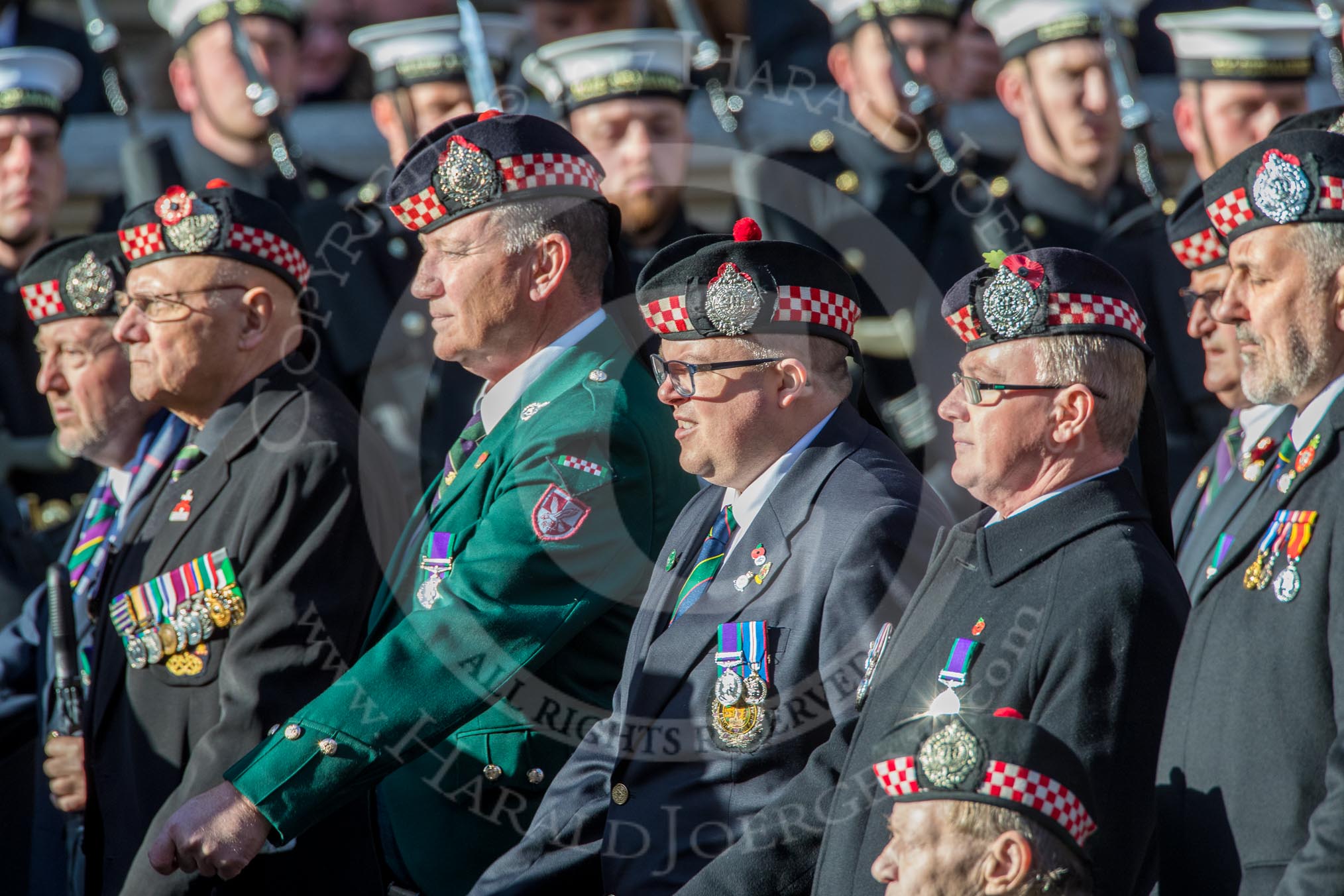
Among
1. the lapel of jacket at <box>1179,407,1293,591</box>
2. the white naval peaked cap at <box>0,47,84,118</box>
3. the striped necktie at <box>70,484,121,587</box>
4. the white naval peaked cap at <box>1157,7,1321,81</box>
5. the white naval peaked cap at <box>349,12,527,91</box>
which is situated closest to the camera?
the lapel of jacket at <box>1179,407,1293,591</box>

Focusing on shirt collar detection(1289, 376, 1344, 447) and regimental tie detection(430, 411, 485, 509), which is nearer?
shirt collar detection(1289, 376, 1344, 447)

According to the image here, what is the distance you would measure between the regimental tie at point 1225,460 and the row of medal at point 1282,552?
1703 mm

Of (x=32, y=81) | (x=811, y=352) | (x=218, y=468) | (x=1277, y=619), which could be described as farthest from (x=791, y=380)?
(x=32, y=81)

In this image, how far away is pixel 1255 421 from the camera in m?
5.07

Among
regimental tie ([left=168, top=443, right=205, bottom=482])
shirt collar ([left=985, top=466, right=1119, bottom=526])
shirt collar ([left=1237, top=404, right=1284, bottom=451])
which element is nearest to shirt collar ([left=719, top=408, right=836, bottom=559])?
shirt collar ([left=985, top=466, right=1119, bottom=526])

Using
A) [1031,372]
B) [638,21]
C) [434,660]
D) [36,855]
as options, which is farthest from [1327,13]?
[36,855]

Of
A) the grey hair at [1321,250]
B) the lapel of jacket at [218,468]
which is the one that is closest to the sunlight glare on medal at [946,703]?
the grey hair at [1321,250]

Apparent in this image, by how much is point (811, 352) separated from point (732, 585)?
53 cm

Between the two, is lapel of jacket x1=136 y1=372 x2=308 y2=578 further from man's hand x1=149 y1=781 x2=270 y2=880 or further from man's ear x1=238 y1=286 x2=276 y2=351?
man's hand x1=149 y1=781 x2=270 y2=880

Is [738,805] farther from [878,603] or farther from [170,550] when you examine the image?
[170,550]

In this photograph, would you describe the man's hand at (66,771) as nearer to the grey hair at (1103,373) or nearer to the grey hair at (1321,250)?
the grey hair at (1103,373)

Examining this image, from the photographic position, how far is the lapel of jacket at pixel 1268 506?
3393 millimetres

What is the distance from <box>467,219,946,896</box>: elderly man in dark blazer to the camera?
3879mm

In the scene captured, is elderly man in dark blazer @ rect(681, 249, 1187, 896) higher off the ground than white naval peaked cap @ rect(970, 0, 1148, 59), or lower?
lower
